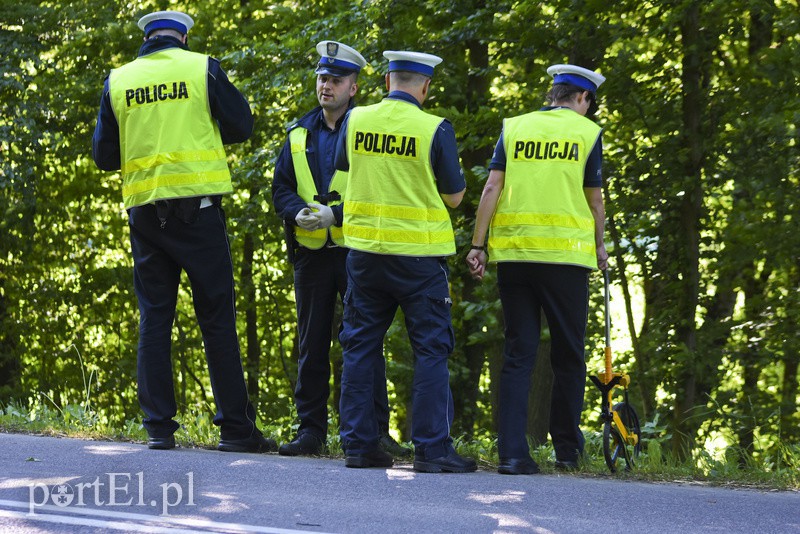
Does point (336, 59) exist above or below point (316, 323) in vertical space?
above

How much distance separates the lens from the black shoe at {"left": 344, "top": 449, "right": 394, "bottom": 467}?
568 centimetres

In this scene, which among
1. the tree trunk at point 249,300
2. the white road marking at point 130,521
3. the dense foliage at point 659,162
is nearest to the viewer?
the white road marking at point 130,521

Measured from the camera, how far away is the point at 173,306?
20.6 ft

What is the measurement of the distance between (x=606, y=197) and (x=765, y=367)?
2.20 m

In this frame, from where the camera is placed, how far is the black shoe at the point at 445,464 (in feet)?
18.3

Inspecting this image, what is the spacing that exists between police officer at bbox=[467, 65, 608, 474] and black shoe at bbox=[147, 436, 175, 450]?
1780 millimetres

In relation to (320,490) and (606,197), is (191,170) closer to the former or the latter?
(320,490)

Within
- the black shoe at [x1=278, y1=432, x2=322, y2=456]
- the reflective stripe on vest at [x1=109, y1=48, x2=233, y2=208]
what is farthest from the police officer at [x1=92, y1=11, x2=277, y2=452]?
the black shoe at [x1=278, y1=432, x2=322, y2=456]

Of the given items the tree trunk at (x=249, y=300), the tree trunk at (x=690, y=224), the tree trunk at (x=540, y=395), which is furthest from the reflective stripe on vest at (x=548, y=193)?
the tree trunk at (x=249, y=300)

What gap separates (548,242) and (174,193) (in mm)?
1942

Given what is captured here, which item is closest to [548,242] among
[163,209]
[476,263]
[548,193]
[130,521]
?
[548,193]

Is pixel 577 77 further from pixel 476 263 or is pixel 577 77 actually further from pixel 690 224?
pixel 690 224

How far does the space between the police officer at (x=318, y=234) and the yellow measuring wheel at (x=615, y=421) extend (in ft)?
3.70

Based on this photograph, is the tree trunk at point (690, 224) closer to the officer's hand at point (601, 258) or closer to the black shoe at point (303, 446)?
the officer's hand at point (601, 258)
